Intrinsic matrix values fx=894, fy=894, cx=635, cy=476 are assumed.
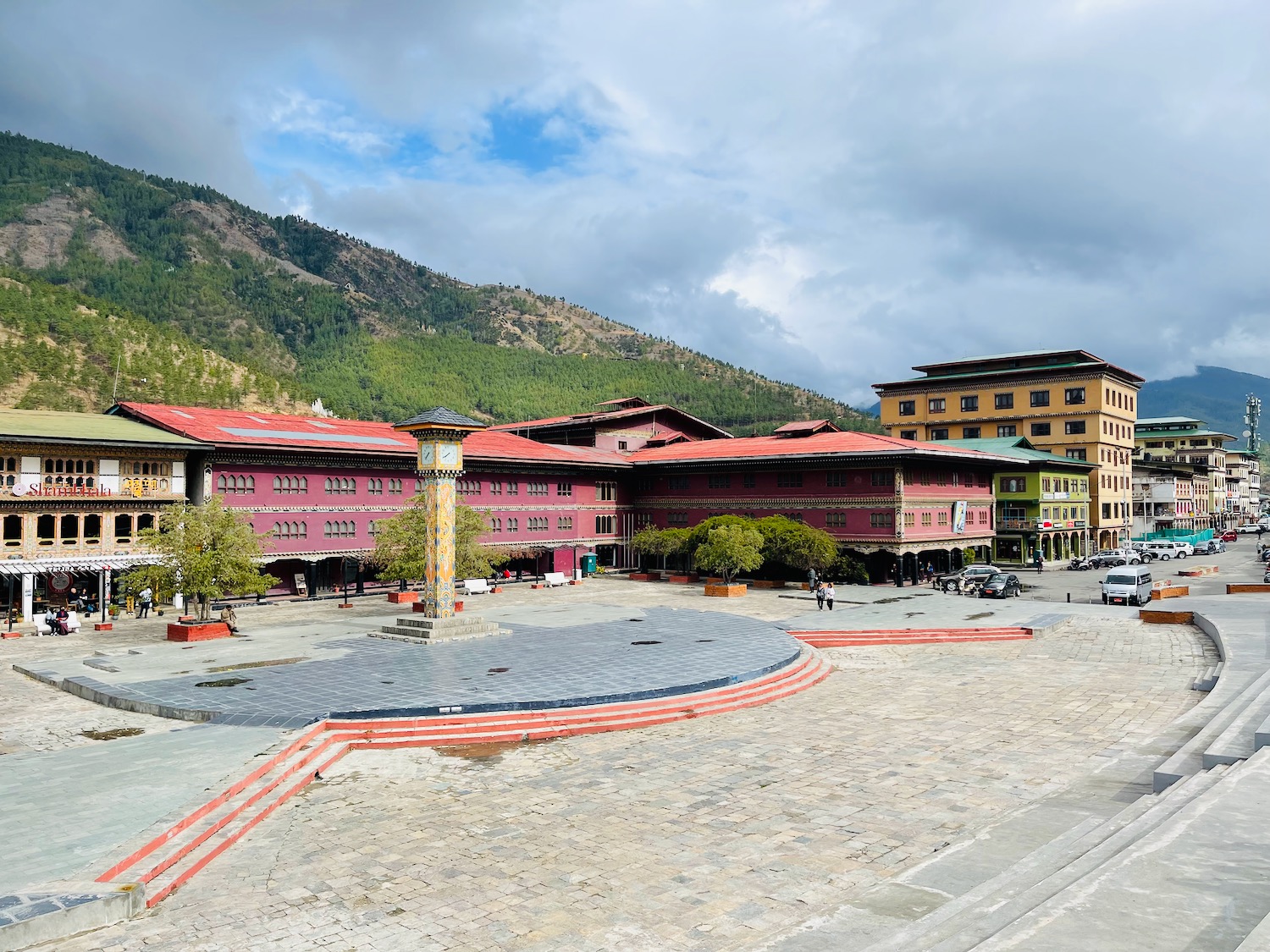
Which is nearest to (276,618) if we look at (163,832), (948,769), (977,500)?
(163,832)

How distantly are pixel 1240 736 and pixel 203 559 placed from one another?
27528 mm

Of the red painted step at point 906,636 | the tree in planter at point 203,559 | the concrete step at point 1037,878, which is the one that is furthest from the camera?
the red painted step at point 906,636

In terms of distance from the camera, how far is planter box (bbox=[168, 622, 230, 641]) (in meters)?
27.8

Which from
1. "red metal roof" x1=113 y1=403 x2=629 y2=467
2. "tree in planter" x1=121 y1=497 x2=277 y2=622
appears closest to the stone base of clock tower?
"tree in planter" x1=121 y1=497 x2=277 y2=622

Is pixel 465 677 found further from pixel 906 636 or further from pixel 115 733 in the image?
pixel 906 636

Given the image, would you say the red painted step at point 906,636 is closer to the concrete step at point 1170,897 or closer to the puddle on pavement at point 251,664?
the puddle on pavement at point 251,664

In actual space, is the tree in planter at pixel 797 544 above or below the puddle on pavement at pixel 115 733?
above

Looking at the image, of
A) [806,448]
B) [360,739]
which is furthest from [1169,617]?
[360,739]

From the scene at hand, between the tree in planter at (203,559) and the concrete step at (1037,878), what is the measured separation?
26.1 meters

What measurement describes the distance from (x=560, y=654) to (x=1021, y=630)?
54.2 ft

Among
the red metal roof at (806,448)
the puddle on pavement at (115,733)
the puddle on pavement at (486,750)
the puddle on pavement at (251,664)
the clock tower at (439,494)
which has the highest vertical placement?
the red metal roof at (806,448)

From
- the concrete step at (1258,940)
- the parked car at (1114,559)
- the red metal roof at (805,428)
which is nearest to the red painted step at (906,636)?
the concrete step at (1258,940)

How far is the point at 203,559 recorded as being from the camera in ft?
93.9

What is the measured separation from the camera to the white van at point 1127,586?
38.6 m
